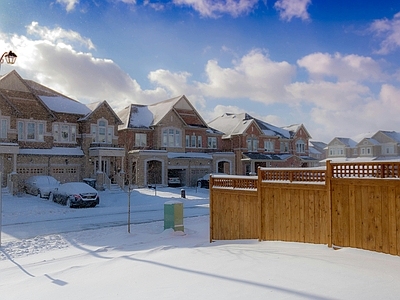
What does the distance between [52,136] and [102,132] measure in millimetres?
4394

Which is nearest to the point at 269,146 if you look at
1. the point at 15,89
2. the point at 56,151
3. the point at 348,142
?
the point at 56,151

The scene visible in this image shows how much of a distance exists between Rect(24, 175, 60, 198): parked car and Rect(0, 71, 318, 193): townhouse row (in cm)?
88

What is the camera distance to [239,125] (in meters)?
46.1

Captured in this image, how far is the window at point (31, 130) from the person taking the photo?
→ 97.9ft

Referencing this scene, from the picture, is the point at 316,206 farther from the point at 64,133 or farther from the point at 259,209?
the point at 64,133

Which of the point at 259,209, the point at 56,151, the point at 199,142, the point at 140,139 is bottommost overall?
the point at 259,209

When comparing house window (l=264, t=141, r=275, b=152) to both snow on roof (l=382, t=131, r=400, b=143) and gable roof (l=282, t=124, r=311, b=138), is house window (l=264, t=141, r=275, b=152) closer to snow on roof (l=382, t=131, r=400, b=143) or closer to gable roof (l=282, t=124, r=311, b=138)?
gable roof (l=282, t=124, r=311, b=138)

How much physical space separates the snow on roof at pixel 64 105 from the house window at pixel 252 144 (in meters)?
19.9

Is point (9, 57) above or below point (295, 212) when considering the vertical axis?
above

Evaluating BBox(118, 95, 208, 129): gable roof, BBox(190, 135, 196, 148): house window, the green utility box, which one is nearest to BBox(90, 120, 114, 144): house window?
BBox(118, 95, 208, 129): gable roof

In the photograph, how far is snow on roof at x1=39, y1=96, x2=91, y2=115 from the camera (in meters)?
32.5

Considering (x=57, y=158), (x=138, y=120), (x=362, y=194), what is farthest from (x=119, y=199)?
(x=362, y=194)

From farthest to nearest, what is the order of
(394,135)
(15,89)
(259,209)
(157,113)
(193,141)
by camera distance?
(394,135) → (193,141) → (157,113) → (15,89) → (259,209)

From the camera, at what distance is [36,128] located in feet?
100
